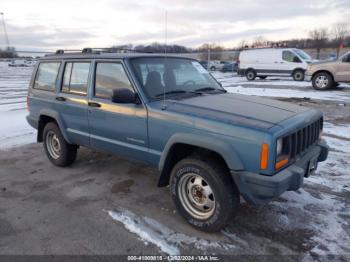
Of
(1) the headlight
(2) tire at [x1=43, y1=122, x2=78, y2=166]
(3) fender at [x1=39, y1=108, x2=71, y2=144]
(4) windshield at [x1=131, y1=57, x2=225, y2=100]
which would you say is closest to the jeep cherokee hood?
(1) the headlight

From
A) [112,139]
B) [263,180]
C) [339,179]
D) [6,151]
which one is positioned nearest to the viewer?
[263,180]

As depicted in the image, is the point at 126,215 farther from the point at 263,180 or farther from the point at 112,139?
the point at 263,180

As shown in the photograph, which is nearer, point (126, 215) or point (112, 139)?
point (126, 215)

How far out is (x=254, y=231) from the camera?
327 cm

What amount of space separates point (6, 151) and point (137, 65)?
12.6ft

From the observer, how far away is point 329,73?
13.8 m

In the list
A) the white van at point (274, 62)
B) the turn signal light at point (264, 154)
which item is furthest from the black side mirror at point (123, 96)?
the white van at point (274, 62)

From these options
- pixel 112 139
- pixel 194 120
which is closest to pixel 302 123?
pixel 194 120

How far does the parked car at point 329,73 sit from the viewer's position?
13.2m

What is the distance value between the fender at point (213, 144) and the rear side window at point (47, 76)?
8.94 feet

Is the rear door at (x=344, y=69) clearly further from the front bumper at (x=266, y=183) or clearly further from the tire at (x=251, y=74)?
the front bumper at (x=266, y=183)

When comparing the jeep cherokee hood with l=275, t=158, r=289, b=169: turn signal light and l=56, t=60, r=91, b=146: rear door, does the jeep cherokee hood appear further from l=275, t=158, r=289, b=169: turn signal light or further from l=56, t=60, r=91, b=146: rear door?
l=56, t=60, r=91, b=146: rear door

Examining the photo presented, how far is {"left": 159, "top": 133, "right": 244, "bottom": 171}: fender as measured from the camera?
113 inches

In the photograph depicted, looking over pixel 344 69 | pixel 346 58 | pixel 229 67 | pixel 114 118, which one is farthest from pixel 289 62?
pixel 114 118
